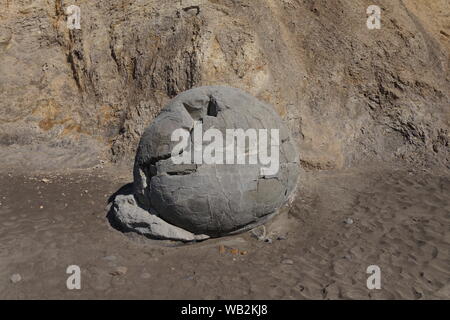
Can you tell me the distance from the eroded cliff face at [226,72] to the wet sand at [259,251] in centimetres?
126

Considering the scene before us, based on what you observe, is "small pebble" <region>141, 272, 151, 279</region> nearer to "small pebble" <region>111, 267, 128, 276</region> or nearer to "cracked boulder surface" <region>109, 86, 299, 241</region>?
"small pebble" <region>111, 267, 128, 276</region>

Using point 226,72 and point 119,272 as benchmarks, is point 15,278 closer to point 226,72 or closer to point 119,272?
point 119,272

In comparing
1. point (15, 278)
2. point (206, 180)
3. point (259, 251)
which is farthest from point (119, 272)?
point (259, 251)

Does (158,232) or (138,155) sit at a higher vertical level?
(138,155)

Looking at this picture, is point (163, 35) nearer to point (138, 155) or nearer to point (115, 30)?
point (115, 30)

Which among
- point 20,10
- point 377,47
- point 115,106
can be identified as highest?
point 20,10

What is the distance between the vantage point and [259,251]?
449cm

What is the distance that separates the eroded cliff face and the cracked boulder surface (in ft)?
7.29

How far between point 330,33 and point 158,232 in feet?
17.4

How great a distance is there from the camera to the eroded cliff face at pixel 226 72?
7152mm

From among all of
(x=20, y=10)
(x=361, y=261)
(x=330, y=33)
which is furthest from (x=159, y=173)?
(x=20, y=10)

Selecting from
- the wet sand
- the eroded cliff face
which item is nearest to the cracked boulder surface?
the wet sand

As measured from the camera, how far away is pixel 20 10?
26.9ft

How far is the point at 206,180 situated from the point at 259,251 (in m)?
0.97
